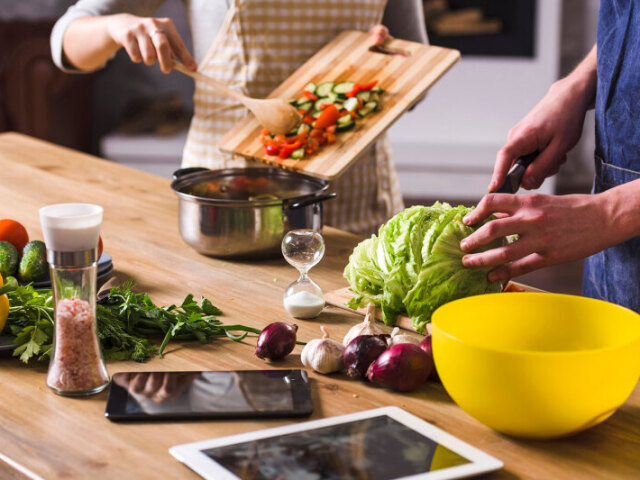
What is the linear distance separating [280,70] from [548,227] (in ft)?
3.86

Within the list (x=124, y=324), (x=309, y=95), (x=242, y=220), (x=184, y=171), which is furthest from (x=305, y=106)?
(x=124, y=324)

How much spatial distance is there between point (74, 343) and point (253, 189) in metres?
0.77

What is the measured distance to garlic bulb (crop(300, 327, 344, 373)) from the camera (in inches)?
45.2

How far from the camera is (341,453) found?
0.92m

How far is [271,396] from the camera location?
1060 mm

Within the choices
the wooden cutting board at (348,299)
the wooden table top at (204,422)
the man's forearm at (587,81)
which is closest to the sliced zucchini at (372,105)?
the wooden table top at (204,422)

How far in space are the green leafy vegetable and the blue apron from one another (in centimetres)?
73

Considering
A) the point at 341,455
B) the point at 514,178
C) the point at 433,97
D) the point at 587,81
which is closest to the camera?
the point at 341,455

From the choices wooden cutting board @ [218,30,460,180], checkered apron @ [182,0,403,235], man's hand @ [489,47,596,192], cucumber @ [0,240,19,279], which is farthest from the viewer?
checkered apron @ [182,0,403,235]

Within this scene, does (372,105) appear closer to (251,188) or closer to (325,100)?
(325,100)

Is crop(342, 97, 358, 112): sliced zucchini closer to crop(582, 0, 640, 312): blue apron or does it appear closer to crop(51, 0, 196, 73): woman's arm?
crop(51, 0, 196, 73): woman's arm

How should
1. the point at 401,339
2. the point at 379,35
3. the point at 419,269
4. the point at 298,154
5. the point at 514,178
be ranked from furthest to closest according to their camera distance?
the point at 379,35
the point at 298,154
the point at 514,178
the point at 419,269
the point at 401,339

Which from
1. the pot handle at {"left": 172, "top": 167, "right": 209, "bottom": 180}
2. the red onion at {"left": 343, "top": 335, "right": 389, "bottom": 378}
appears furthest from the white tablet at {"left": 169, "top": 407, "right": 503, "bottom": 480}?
the pot handle at {"left": 172, "top": 167, "right": 209, "bottom": 180}

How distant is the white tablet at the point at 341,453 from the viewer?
0.88 meters
